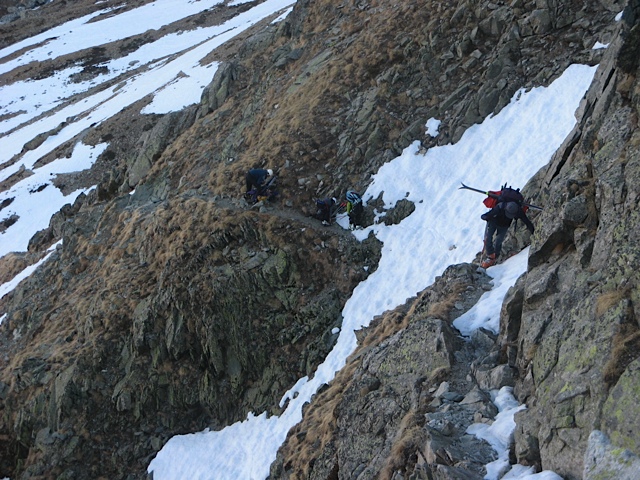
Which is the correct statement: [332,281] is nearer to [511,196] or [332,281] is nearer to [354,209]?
[354,209]

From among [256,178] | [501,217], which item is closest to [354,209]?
[256,178]

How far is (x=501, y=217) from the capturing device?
551 inches

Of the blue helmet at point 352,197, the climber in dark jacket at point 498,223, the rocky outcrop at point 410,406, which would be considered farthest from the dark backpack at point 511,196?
the blue helmet at point 352,197

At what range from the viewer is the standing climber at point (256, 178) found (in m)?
21.6

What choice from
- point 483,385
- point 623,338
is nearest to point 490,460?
point 483,385

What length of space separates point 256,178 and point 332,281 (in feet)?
18.1

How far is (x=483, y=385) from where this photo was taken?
9.73 m

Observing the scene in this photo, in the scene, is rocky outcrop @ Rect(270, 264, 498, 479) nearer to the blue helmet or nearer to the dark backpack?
the dark backpack

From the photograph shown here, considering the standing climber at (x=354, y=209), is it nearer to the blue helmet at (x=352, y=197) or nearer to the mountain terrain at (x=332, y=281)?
the blue helmet at (x=352, y=197)

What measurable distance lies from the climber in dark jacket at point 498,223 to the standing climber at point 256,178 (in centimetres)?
1025

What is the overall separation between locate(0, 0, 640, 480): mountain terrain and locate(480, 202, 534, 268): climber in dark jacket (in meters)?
0.74

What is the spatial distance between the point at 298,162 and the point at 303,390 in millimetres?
10232

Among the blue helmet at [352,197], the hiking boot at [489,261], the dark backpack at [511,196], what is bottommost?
the hiking boot at [489,261]

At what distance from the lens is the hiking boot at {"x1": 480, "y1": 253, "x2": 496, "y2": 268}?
14.4 metres
